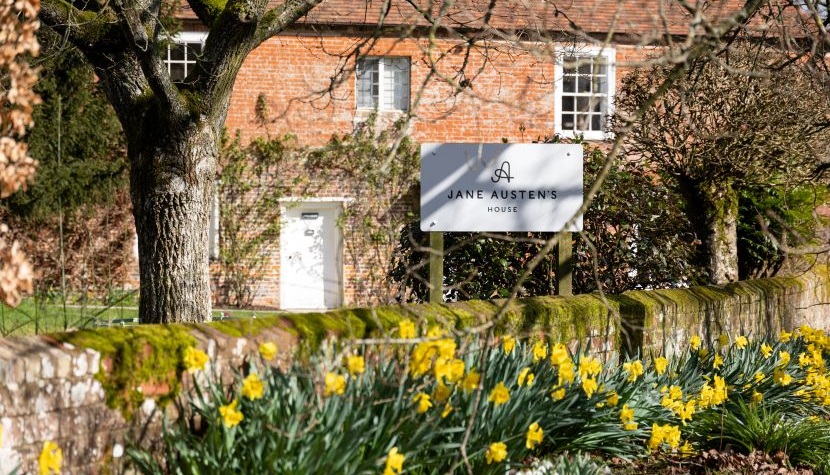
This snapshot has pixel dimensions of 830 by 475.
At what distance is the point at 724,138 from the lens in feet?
37.7

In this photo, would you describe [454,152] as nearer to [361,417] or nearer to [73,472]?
[361,417]

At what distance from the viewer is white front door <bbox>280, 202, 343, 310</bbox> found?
21.3 metres

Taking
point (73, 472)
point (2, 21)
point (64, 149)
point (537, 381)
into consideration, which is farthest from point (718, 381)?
point (64, 149)

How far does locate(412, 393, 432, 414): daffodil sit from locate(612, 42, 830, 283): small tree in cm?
673

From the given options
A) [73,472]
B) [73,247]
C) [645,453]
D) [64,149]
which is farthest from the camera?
[73,247]

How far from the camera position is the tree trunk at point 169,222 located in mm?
8984

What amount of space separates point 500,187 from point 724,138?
155 inches

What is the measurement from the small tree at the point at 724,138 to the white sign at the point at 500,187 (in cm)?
236

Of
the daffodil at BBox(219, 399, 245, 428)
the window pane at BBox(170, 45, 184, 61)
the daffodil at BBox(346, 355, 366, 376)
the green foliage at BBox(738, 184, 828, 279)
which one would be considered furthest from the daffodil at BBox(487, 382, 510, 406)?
the window pane at BBox(170, 45, 184, 61)

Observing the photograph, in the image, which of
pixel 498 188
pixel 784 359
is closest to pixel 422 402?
pixel 784 359

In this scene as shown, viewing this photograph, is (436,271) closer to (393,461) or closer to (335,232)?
(393,461)

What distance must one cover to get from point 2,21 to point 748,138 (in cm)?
797

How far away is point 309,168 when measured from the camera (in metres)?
21.4

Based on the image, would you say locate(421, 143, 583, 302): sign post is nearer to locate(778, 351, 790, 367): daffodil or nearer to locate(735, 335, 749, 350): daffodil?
locate(735, 335, 749, 350): daffodil
